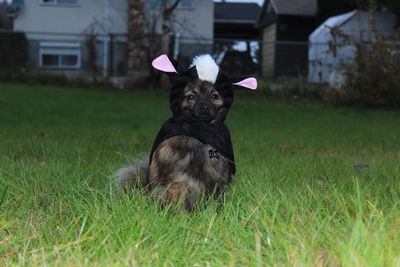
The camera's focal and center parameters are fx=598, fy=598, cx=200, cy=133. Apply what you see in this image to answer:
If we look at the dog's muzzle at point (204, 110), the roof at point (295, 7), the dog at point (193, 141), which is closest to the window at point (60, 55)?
the roof at point (295, 7)

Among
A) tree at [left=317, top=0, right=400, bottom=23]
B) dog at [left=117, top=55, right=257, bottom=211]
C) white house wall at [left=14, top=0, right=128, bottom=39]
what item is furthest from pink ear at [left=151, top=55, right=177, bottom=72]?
white house wall at [left=14, top=0, right=128, bottom=39]

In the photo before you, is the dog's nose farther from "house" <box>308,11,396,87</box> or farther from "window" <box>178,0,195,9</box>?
"window" <box>178,0,195,9</box>

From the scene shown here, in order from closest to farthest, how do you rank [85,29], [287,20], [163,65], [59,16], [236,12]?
[163,65] < [85,29] < [59,16] < [287,20] < [236,12]

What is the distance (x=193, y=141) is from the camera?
3311 mm

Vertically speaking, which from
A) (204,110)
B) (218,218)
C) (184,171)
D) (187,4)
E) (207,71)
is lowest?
(218,218)

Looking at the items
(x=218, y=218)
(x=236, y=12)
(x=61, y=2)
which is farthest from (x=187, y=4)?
(x=218, y=218)

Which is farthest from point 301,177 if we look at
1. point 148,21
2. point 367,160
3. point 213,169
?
point 148,21

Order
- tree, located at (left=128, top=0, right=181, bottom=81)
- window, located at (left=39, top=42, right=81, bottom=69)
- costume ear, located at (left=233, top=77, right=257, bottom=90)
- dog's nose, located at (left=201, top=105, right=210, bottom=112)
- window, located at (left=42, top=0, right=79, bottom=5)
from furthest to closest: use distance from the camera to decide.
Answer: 1. window, located at (left=42, top=0, right=79, bottom=5)
2. window, located at (left=39, top=42, right=81, bottom=69)
3. tree, located at (left=128, top=0, right=181, bottom=81)
4. costume ear, located at (left=233, top=77, right=257, bottom=90)
5. dog's nose, located at (left=201, top=105, right=210, bottom=112)

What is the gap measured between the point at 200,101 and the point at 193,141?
225 millimetres

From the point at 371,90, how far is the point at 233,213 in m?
12.6

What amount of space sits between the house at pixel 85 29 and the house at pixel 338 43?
4.25 m

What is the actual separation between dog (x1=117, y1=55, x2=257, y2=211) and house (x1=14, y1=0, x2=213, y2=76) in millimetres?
18293

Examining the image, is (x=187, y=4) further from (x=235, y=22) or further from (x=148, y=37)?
(x=235, y=22)

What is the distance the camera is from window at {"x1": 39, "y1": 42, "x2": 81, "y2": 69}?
23.2 meters
